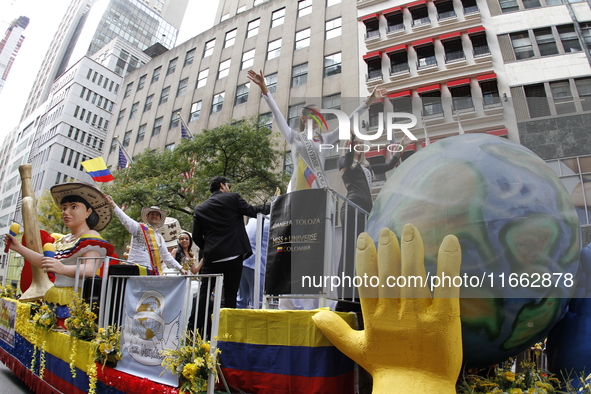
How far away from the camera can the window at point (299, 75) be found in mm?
23703

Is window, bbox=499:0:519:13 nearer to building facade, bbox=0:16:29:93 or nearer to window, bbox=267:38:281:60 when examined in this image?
window, bbox=267:38:281:60

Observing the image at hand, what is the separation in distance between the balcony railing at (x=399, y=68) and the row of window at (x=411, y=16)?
1.91m

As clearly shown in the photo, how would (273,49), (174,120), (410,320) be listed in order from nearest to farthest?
(410,320) → (273,49) → (174,120)

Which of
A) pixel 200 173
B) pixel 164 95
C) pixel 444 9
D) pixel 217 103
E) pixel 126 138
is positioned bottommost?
pixel 200 173

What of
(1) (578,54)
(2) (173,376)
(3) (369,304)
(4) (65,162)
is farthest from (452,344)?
(4) (65,162)

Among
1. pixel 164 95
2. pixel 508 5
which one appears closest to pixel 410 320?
pixel 508 5

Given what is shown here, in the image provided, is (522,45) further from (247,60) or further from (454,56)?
(247,60)

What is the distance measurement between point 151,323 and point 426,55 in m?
21.3

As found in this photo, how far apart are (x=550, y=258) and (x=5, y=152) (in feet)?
275

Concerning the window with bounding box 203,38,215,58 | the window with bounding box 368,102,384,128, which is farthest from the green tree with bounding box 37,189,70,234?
the window with bounding box 368,102,384,128

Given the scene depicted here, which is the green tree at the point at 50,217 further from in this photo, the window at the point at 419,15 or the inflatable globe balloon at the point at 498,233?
the inflatable globe balloon at the point at 498,233

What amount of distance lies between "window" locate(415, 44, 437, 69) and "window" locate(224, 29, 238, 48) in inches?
550

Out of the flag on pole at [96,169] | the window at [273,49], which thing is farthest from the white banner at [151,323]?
the window at [273,49]

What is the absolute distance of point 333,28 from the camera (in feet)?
79.3
